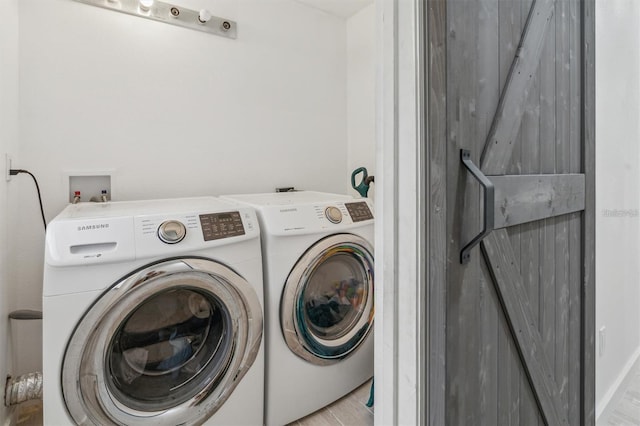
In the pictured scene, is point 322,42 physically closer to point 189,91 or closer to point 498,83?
point 189,91

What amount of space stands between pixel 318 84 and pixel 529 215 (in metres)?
1.97

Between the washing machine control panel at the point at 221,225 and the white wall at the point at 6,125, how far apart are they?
851 mm

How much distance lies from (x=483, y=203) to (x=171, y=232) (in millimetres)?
1039

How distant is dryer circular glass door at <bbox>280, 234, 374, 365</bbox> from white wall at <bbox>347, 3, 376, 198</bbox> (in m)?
0.86

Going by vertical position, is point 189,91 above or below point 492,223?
above

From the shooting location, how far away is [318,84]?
104 inches

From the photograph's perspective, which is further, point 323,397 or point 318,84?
point 318,84

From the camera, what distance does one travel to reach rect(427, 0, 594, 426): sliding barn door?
77cm

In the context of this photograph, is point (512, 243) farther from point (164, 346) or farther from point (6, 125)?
point (6, 125)

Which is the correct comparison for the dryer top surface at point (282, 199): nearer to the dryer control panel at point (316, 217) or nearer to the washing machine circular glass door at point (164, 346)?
the dryer control panel at point (316, 217)

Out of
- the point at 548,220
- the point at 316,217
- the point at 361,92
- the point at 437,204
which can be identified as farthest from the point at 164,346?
the point at 361,92

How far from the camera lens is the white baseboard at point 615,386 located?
162 centimetres

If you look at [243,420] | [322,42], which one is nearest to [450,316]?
[243,420]

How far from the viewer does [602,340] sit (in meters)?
1.62
